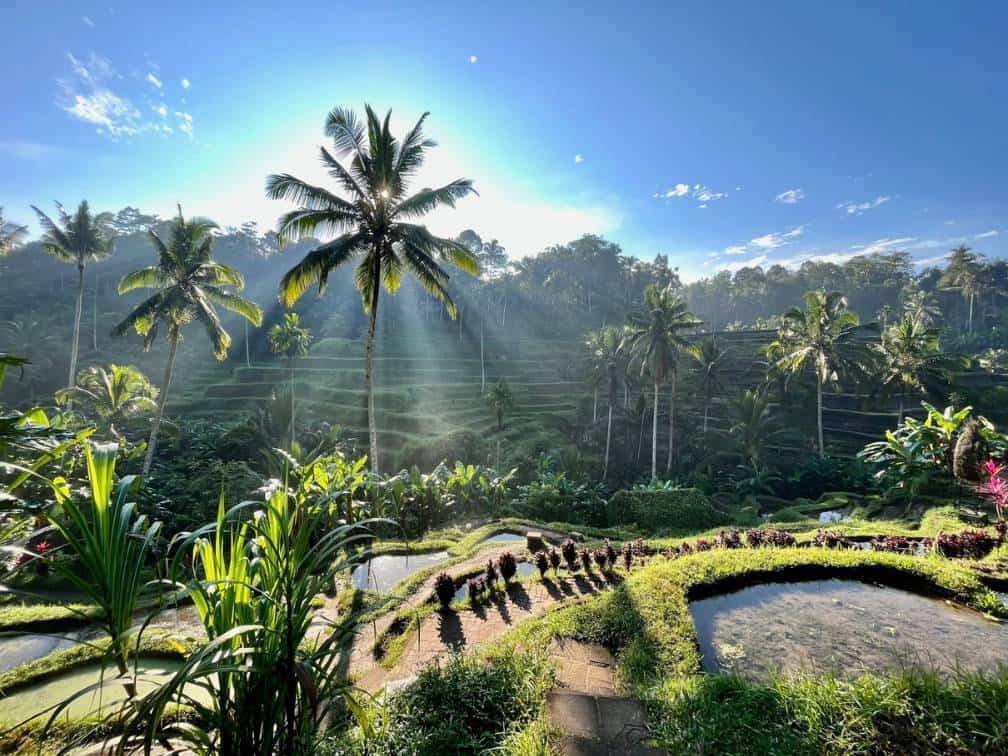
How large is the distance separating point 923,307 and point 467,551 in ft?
204

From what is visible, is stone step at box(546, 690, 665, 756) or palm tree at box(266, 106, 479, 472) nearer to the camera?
stone step at box(546, 690, 665, 756)

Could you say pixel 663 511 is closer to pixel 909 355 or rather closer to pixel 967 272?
pixel 909 355

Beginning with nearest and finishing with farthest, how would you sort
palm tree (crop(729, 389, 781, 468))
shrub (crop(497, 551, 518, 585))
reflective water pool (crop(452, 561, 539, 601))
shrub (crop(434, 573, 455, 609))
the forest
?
the forest, shrub (crop(434, 573, 455, 609)), shrub (crop(497, 551, 518, 585)), reflective water pool (crop(452, 561, 539, 601)), palm tree (crop(729, 389, 781, 468))

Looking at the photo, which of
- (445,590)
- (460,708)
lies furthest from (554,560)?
(460,708)

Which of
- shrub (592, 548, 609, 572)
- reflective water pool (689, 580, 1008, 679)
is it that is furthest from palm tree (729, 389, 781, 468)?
shrub (592, 548, 609, 572)

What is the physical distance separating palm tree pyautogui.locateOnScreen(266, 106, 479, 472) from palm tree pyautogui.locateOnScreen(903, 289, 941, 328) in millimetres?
53471

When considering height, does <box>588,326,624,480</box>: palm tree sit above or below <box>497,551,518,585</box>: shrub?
above

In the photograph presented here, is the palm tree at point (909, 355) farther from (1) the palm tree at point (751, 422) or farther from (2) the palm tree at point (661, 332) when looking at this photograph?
(2) the palm tree at point (661, 332)

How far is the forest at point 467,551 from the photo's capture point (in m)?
1.78

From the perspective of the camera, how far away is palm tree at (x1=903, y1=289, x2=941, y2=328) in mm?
45125

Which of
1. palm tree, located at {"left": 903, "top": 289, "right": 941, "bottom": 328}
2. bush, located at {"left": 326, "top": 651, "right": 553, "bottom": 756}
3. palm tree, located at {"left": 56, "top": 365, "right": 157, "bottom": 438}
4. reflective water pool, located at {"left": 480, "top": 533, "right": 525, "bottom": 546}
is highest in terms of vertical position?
palm tree, located at {"left": 903, "top": 289, "right": 941, "bottom": 328}

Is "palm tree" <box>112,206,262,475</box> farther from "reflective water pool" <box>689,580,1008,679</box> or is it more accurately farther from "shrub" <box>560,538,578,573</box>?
"reflective water pool" <box>689,580,1008,679</box>

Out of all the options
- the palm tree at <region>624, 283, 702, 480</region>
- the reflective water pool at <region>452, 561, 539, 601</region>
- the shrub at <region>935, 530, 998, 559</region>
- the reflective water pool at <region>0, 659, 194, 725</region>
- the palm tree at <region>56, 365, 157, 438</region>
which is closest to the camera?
the reflective water pool at <region>0, 659, 194, 725</region>

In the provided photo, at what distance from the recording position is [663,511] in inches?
510
